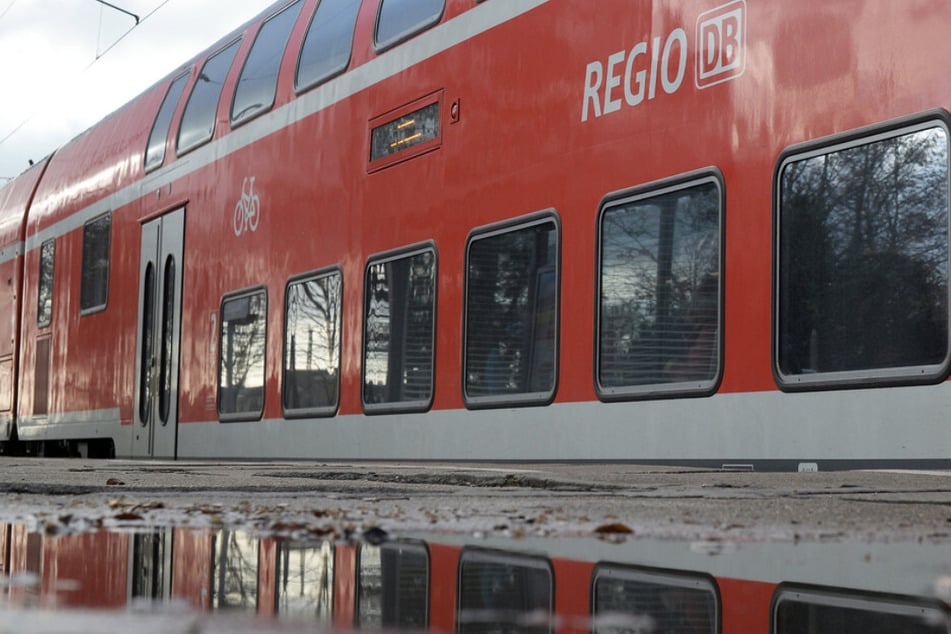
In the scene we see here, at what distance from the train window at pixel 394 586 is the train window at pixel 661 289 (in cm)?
288

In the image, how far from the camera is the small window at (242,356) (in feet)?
26.9

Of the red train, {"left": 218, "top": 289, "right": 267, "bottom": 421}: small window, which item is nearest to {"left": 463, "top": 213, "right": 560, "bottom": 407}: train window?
the red train

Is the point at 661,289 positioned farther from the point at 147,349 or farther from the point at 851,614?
the point at 147,349

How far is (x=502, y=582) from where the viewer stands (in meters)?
1.41

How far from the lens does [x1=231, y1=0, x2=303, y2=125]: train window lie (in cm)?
836

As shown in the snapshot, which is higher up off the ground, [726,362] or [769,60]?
[769,60]

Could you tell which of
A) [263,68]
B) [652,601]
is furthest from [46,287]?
[652,601]

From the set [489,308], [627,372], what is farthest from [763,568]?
[489,308]

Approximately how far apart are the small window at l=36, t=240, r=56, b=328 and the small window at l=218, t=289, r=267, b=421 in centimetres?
428

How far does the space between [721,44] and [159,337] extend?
6239mm

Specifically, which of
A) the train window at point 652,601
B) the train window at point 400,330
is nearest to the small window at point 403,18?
the train window at point 400,330

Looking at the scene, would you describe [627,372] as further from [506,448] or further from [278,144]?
[278,144]

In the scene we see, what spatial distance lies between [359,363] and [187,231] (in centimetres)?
310

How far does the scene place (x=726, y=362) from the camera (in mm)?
4434
